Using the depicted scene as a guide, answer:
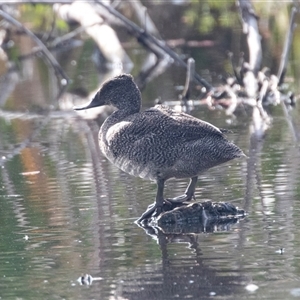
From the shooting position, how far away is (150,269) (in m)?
5.41

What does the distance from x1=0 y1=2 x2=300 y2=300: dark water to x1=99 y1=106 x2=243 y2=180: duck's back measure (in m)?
0.41

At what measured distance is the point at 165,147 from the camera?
258 inches

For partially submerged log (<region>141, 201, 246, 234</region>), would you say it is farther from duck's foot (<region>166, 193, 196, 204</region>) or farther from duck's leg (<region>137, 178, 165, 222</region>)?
duck's foot (<region>166, 193, 196, 204</region>)

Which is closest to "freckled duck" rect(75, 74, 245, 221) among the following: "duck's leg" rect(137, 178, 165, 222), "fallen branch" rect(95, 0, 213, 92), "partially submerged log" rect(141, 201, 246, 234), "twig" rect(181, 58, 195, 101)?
"duck's leg" rect(137, 178, 165, 222)

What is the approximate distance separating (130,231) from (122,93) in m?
1.36

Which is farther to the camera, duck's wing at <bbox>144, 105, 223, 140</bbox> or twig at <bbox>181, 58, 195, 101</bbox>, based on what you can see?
twig at <bbox>181, 58, 195, 101</bbox>

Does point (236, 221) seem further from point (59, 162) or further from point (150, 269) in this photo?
point (59, 162)

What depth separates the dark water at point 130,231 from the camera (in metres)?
5.07

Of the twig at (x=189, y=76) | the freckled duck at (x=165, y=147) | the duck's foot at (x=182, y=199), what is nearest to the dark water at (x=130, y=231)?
the duck's foot at (x=182, y=199)

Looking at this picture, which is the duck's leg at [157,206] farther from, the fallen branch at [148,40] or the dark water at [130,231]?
the fallen branch at [148,40]

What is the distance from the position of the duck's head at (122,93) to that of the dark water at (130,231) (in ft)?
2.34

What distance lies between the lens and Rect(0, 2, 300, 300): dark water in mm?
5066

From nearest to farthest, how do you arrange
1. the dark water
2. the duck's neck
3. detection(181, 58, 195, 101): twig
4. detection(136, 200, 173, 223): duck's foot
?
the dark water
detection(136, 200, 173, 223): duck's foot
the duck's neck
detection(181, 58, 195, 101): twig

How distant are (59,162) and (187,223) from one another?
288cm
